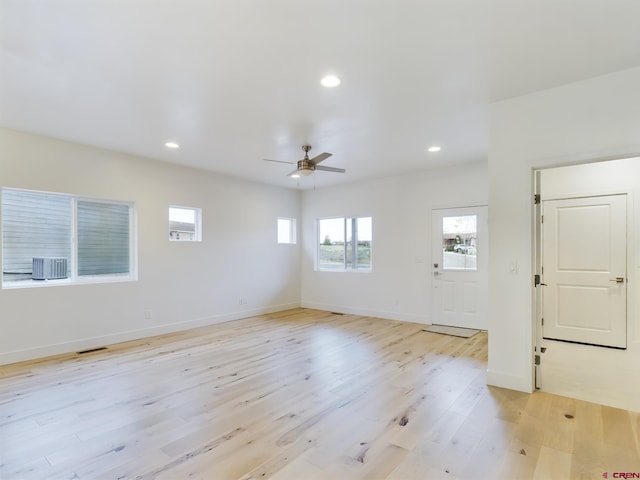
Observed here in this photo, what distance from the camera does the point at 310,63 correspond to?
2.62m

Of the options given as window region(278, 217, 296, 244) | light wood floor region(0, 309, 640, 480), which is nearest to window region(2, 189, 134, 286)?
light wood floor region(0, 309, 640, 480)

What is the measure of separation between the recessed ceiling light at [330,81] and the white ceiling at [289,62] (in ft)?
0.19

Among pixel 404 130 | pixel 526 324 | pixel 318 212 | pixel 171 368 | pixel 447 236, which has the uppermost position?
pixel 404 130

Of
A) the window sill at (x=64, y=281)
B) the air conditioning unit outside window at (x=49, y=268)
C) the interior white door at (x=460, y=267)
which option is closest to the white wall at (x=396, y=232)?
the interior white door at (x=460, y=267)

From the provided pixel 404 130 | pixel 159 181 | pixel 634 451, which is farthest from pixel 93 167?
pixel 634 451

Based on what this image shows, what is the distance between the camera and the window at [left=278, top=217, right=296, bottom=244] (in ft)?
25.2

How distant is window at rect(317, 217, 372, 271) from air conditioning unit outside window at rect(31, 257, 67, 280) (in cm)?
473

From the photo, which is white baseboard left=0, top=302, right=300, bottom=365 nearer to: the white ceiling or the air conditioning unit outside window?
the air conditioning unit outside window

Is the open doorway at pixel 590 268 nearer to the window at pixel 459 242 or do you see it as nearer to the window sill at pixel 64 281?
the window at pixel 459 242

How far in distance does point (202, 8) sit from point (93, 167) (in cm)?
369

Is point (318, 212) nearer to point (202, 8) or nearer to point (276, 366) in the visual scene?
point (276, 366)

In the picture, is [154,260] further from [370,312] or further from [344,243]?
[370,312]

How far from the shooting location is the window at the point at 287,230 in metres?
7.69

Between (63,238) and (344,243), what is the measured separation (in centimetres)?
491
